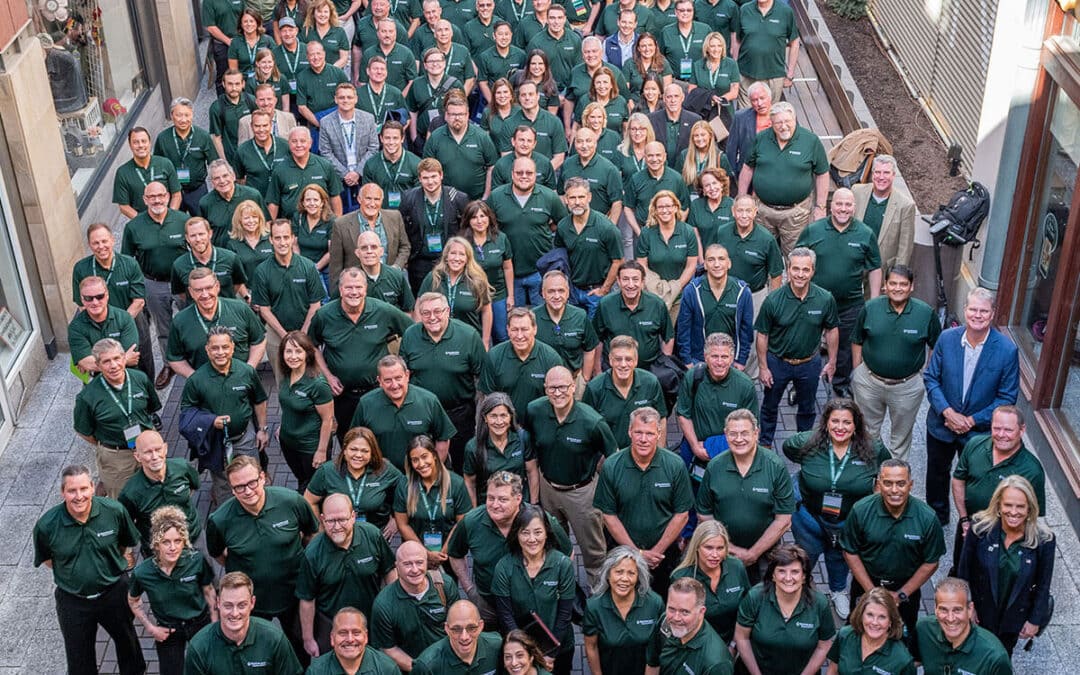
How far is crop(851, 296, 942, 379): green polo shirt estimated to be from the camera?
11086mm

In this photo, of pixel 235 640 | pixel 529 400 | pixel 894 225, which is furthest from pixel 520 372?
pixel 894 225


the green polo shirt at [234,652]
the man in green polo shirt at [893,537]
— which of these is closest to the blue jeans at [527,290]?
the man in green polo shirt at [893,537]

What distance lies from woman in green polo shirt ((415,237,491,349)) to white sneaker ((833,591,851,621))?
3341 mm

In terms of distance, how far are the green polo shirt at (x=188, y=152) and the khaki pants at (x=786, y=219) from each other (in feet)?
17.6

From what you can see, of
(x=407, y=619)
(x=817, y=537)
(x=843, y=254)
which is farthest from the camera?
(x=843, y=254)

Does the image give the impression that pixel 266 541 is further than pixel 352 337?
No

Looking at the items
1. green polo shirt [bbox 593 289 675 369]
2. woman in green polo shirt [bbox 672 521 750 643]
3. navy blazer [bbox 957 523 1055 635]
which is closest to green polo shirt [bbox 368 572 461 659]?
woman in green polo shirt [bbox 672 521 750 643]

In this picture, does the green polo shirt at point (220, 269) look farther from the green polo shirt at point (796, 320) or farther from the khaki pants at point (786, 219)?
the khaki pants at point (786, 219)

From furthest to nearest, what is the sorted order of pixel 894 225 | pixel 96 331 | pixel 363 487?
pixel 894 225
pixel 96 331
pixel 363 487

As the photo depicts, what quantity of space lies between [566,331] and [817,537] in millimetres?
2513

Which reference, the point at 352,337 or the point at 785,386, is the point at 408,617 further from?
the point at 785,386

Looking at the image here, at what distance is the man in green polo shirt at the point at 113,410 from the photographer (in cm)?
1062

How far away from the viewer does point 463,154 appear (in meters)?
14.0

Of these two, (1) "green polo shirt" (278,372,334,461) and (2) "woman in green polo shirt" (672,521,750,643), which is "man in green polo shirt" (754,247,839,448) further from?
(1) "green polo shirt" (278,372,334,461)
